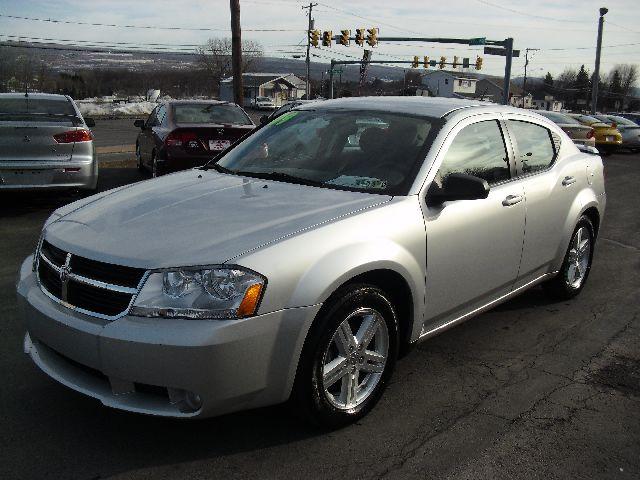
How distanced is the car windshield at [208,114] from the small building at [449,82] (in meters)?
110

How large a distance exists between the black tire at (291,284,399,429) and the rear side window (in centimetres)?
188

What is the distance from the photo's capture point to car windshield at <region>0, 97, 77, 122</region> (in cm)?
818

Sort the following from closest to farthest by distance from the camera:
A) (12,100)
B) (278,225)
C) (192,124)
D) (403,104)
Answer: (278,225) → (403,104) → (12,100) → (192,124)

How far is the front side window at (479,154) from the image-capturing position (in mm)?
3763

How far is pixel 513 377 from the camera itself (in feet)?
12.5

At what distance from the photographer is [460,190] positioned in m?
3.38

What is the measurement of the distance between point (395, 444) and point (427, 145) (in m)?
1.70

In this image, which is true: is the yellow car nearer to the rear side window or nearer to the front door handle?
the rear side window

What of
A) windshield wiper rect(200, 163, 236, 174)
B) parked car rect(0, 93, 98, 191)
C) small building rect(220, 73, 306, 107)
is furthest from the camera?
small building rect(220, 73, 306, 107)

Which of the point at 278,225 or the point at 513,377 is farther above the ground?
the point at 278,225

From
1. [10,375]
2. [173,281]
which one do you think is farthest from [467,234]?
[10,375]

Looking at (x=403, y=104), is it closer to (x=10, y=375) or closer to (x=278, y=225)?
(x=278, y=225)

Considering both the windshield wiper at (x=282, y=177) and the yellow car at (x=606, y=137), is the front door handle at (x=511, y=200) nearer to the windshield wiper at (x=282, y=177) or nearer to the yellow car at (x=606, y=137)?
the windshield wiper at (x=282, y=177)

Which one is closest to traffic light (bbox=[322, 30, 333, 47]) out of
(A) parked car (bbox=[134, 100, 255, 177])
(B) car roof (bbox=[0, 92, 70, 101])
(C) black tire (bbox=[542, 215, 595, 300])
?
(A) parked car (bbox=[134, 100, 255, 177])
